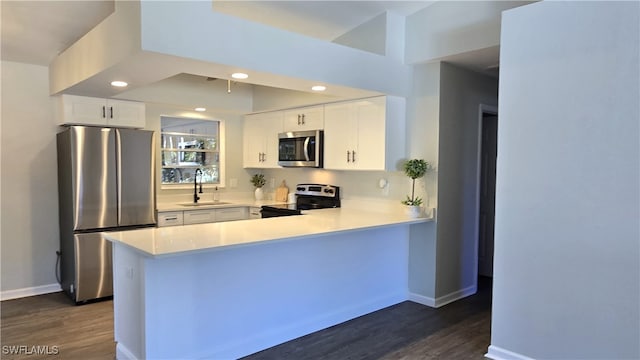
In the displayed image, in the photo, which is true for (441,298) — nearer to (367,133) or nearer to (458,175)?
(458,175)

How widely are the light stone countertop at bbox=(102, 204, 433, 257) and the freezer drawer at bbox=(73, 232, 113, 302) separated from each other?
112 cm

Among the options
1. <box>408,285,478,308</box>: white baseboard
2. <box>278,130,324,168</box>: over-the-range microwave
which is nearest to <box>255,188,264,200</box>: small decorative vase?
<box>278,130,324,168</box>: over-the-range microwave

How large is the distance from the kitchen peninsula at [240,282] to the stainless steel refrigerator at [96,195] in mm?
1291

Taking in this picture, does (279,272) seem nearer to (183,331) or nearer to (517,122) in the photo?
(183,331)

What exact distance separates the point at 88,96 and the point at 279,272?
2.70m

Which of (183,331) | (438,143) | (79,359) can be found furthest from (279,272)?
(438,143)

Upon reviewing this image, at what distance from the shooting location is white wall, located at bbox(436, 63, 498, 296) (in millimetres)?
4152

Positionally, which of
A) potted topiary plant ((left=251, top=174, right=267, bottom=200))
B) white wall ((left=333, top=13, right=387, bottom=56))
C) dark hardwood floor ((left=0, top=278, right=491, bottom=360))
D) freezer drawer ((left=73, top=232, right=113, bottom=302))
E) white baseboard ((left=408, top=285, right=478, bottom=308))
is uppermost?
white wall ((left=333, top=13, right=387, bottom=56))

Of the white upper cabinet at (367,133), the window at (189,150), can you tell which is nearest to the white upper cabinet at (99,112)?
the window at (189,150)

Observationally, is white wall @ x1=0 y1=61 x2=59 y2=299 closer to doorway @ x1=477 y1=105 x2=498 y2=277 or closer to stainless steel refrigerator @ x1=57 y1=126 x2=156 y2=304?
stainless steel refrigerator @ x1=57 y1=126 x2=156 y2=304

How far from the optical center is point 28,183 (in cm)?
434

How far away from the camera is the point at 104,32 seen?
9.78 ft

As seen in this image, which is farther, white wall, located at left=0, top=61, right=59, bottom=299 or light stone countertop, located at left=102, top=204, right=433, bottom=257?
white wall, located at left=0, top=61, right=59, bottom=299

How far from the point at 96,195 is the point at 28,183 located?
2.85ft
